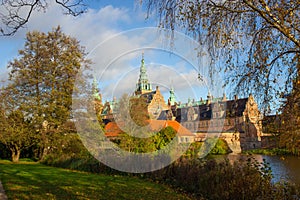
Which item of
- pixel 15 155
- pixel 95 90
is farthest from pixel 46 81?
pixel 15 155

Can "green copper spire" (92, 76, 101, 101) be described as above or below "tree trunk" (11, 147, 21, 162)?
above

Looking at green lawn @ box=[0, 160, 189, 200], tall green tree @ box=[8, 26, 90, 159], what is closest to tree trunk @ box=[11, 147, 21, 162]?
tall green tree @ box=[8, 26, 90, 159]

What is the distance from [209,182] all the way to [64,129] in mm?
14652

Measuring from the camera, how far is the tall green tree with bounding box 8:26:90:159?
65.6 ft

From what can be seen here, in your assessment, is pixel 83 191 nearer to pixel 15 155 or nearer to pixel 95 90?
pixel 95 90

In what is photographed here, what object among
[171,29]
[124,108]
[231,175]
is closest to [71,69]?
[124,108]

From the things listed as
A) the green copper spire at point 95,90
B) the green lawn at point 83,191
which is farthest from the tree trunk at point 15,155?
the green lawn at point 83,191

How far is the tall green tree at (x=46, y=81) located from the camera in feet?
65.6

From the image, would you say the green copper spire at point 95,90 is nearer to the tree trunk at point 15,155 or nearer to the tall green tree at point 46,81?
the tall green tree at point 46,81

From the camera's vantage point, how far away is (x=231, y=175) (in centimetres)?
768

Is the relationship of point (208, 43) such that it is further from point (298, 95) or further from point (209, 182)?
point (209, 182)

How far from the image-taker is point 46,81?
20.5 meters

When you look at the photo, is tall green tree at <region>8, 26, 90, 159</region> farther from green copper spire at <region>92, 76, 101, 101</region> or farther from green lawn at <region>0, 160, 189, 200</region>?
green lawn at <region>0, 160, 189, 200</region>

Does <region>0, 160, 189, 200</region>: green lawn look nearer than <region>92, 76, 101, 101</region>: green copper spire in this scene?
Yes
